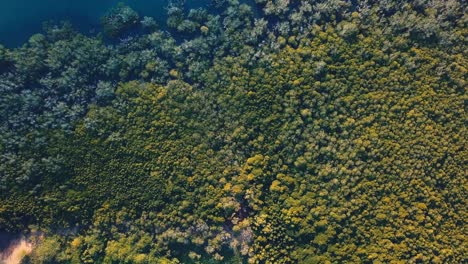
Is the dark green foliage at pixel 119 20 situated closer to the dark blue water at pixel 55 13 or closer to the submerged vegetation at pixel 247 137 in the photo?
the submerged vegetation at pixel 247 137

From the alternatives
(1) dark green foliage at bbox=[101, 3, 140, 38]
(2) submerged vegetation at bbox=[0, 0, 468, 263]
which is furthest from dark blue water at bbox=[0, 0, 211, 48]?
(2) submerged vegetation at bbox=[0, 0, 468, 263]

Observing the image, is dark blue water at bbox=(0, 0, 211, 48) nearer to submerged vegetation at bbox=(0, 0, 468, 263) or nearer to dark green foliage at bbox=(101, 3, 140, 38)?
dark green foliage at bbox=(101, 3, 140, 38)

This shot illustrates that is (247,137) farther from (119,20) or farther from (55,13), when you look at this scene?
(55,13)

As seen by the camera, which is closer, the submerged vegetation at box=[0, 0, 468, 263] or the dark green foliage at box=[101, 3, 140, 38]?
the submerged vegetation at box=[0, 0, 468, 263]

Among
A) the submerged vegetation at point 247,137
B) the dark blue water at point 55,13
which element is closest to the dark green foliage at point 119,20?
the submerged vegetation at point 247,137

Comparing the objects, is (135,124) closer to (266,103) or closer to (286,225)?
(266,103)
